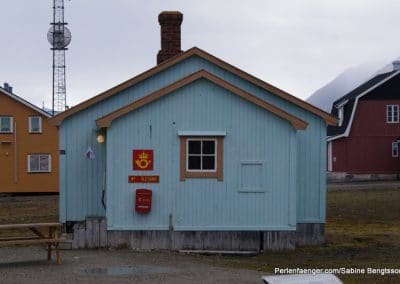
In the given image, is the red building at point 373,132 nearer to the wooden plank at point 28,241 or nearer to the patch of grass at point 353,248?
the patch of grass at point 353,248

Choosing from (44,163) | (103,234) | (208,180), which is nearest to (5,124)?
(44,163)

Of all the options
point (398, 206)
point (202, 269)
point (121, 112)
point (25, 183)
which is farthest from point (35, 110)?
point (202, 269)

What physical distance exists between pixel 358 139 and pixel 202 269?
36401 mm

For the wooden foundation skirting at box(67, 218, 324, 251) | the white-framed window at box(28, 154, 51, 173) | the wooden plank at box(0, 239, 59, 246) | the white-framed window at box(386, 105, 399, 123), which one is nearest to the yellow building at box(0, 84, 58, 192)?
the white-framed window at box(28, 154, 51, 173)

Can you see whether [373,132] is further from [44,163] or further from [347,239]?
[347,239]

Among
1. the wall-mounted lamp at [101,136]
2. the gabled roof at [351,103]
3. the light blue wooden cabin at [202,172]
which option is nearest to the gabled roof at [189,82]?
the light blue wooden cabin at [202,172]

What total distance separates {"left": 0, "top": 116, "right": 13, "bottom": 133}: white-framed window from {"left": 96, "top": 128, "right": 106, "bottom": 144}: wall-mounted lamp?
74.2 ft

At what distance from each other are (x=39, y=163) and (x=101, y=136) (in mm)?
23438

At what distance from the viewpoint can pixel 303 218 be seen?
730 inches

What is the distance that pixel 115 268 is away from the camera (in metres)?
13.8

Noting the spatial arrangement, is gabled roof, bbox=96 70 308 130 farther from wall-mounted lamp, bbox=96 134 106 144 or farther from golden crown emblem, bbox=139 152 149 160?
wall-mounted lamp, bbox=96 134 106 144

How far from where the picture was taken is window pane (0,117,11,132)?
1554 inches

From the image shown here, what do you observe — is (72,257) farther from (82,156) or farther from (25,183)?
(25,183)

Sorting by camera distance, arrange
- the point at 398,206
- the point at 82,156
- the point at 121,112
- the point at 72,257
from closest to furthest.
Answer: the point at 72,257, the point at 121,112, the point at 82,156, the point at 398,206
